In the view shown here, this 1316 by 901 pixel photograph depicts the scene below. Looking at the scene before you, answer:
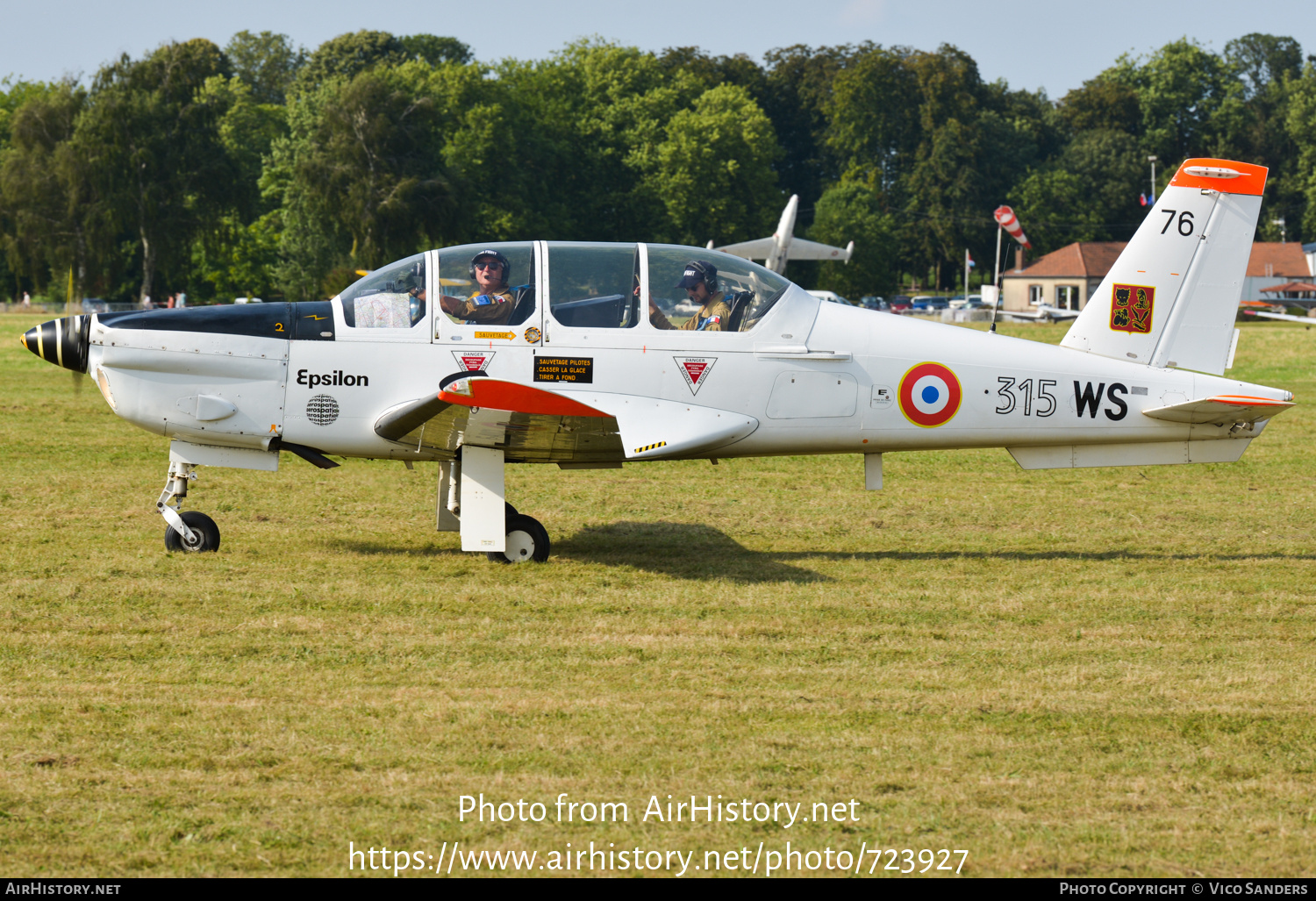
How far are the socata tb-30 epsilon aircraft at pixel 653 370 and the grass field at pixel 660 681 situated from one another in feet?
2.79

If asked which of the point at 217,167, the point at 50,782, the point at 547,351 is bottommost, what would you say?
the point at 50,782

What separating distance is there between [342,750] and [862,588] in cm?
403

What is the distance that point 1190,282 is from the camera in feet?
29.1

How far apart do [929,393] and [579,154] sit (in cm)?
7881

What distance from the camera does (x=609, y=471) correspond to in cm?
1313

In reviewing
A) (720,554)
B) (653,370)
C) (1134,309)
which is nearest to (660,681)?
(653,370)

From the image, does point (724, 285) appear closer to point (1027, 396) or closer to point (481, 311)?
point (481, 311)

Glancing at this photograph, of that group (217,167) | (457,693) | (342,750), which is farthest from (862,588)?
(217,167)

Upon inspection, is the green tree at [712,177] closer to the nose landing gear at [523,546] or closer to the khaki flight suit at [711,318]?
the khaki flight suit at [711,318]

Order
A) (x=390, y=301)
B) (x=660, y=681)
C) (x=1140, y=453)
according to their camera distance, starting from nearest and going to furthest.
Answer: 1. (x=660, y=681)
2. (x=390, y=301)
3. (x=1140, y=453)

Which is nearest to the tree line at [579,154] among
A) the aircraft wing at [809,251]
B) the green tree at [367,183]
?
the green tree at [367,183]

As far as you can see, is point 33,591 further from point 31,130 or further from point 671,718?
point 31,130

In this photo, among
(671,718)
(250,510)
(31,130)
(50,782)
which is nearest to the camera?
(50,782)

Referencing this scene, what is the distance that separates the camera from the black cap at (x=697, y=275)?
8.41m
